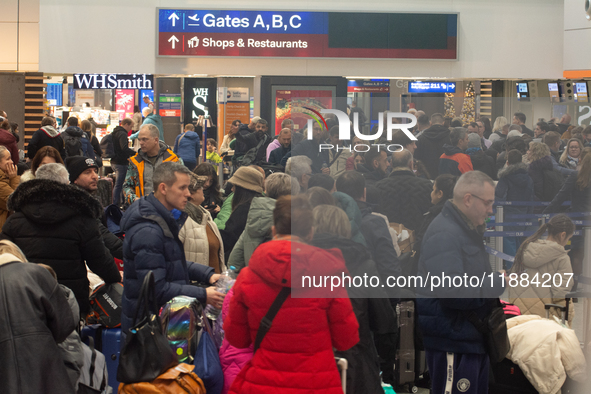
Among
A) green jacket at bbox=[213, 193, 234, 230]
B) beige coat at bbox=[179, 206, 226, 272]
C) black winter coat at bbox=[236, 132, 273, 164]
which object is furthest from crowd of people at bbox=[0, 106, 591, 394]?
black winter coat at bbox=[236, 132, 273, 164]

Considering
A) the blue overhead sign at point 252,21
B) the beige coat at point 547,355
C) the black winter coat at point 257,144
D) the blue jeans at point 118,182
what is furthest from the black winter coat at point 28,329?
the blue overhead sign at point 252,21

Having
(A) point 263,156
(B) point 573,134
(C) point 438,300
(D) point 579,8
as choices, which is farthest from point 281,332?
(D) point 579,8

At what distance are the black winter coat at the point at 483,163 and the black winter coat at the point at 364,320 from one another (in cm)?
70

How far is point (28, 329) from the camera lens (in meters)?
3.06

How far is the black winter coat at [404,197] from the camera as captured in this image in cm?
301

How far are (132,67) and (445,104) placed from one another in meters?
11.7

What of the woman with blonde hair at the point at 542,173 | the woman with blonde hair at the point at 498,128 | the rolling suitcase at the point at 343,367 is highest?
the woman with blonde hair at the point at 498,128

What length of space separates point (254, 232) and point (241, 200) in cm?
90

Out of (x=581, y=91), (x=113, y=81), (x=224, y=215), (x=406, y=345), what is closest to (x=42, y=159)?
(x=224, y=215)

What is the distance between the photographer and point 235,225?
5562mm

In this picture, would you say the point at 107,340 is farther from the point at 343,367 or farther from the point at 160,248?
the point at 343,367

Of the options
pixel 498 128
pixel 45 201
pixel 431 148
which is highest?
pixel 498 128

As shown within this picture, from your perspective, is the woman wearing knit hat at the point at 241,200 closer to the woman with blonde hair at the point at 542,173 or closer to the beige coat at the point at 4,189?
the woman with blonde hair at the point at 542,173

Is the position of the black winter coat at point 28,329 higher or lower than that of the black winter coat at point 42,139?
lower
